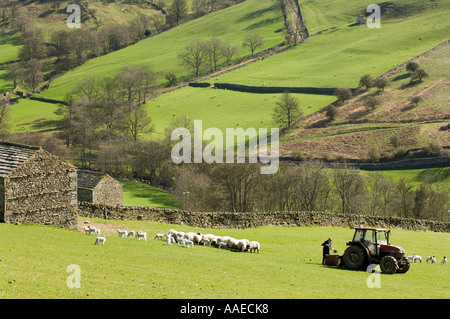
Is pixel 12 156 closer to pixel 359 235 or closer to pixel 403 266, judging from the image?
pixel 359 235

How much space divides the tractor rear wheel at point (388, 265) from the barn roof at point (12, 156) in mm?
18990

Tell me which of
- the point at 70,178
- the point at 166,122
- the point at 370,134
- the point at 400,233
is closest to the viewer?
the point at 70,178

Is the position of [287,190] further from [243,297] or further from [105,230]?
[243,297]

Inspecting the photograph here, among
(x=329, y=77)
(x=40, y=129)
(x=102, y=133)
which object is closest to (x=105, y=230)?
(x=102, y=133)

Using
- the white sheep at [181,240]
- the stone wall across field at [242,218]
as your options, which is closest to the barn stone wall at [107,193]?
the stone wall across field at [242,218]

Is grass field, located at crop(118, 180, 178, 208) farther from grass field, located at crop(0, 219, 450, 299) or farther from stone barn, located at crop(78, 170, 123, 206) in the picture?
grass field, located at crop(0, 219, 450, 299)

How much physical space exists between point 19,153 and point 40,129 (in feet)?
305

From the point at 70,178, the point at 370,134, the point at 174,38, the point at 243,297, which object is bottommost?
the point at 243,297

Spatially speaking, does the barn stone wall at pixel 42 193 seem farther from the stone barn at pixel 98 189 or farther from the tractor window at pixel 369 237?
the tractor window at pixel 369 237

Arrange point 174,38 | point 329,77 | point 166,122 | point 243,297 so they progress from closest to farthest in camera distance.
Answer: point 243,297 → point 166,122 → point 329,77 → point 174,38

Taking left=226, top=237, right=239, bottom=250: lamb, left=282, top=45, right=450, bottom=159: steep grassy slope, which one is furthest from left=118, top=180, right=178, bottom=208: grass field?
left=226, top=237, right=239, bottom=250: lamb

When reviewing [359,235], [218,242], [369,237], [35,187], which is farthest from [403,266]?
[35,187]

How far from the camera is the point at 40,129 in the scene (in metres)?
118

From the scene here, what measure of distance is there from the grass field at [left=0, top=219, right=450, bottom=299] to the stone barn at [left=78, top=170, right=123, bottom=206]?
51.8 ft
